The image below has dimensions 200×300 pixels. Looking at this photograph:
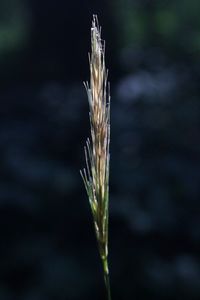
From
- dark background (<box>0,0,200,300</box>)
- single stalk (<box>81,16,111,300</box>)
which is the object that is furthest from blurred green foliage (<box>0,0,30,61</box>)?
single stalk (<box>81,16,111,300</box>)

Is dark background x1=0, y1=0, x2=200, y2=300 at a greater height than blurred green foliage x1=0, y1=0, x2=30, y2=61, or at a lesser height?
lesser

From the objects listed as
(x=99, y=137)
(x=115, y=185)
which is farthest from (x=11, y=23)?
(x=99, y=137)

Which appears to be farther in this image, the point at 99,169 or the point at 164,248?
the point at 164,248

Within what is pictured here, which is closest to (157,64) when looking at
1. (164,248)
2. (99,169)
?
(164,248)

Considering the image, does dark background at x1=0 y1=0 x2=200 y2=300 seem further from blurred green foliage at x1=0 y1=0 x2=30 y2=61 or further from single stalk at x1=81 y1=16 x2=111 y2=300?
blurred green foliage at x1=0 y1=0 x2=30 y2=61

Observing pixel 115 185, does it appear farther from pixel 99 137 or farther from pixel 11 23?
pixel 11 23

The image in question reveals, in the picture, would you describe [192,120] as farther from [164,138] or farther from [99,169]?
[99,169]

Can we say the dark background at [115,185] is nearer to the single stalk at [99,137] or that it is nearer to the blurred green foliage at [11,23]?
the single stalk at [99,137]

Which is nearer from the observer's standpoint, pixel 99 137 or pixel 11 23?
pixel 99 137
